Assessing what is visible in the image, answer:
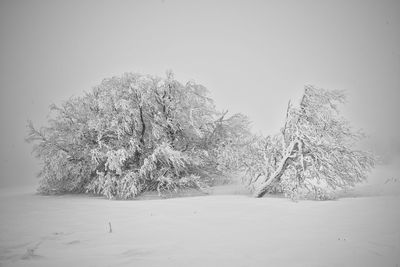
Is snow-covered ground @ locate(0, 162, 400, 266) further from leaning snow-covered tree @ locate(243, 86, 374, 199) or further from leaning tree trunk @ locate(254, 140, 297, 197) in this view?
leaning tree trunk @ locate(254, 140, 297, 197)

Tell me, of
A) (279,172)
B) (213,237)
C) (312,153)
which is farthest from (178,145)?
(213,237)

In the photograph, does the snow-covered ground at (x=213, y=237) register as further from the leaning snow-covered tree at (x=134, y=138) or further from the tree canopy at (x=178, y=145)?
the leaning snow-covered tree at (x=134, y=138)

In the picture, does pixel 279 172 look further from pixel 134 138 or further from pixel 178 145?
pixel 134 138

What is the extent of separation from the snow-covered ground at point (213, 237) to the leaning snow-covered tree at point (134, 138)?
192 inches

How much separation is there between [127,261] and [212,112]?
12.2 m

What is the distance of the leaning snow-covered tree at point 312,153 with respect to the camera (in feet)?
34.0

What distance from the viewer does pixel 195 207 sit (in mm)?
8703

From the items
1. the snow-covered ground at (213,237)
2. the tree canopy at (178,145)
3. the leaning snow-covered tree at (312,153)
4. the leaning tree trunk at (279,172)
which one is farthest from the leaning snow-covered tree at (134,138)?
the snow-covered ground at (213,237)

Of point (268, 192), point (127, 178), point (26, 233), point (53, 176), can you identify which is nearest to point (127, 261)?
point (26, 233)

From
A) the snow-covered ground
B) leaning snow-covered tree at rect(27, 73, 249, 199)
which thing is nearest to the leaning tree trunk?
the snow-covered ground

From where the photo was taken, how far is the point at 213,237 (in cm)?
528

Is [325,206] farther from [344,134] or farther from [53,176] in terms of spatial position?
[53,176]

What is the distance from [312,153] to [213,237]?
6.81 m

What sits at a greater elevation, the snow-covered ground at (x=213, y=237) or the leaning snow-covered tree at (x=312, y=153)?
the leaning snow-covered tree at (x=312, y=153)
